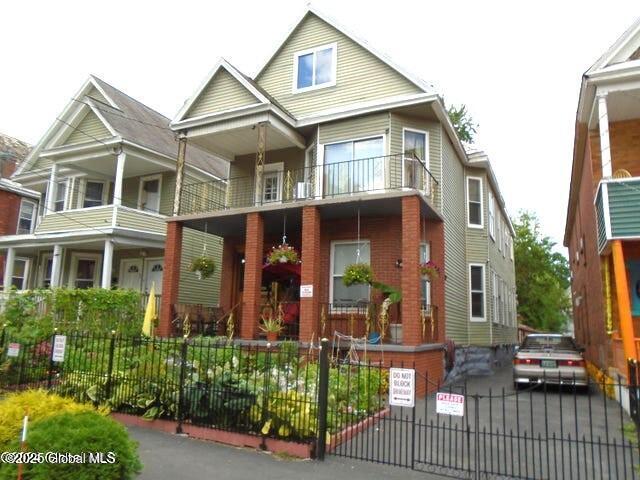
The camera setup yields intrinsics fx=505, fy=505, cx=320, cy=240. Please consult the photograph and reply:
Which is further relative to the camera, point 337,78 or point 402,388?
point 337,78

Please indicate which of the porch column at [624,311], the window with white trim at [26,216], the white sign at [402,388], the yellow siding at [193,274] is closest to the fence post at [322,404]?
the white sign at [402,388]

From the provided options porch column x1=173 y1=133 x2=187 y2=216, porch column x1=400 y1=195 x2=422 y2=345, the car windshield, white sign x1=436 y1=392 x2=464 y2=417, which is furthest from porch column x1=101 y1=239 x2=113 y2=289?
white sign x1=436 y1=392 x2=464 y2=417

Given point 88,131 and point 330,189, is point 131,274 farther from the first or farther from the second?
point 330,189

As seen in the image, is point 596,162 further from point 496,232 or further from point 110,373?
point 110,373

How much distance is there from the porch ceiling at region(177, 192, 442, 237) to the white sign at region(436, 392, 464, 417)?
6.66 meters

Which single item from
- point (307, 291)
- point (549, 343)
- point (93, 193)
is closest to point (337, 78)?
point (307, 291)

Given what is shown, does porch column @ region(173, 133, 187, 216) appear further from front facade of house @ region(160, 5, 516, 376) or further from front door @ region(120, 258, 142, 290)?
front door @ region(120, 258, 142, 290)

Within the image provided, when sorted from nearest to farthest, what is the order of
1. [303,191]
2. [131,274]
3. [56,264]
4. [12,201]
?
[303,191] < [56,264] < [131,274] < [12,201]

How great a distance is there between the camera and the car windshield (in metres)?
12.7

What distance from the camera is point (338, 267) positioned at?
48.9 ft

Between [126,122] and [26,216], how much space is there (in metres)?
→ 10.3

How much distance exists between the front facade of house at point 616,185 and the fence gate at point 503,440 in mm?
1594

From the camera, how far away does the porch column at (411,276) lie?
38.1 feet

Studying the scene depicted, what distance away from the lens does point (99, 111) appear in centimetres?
1931
